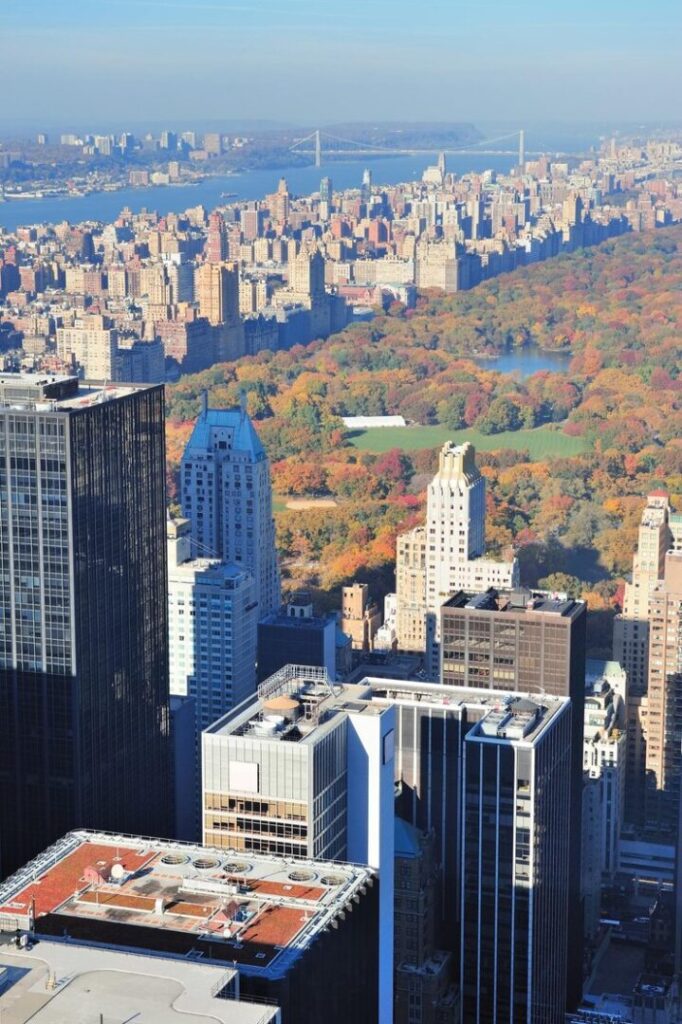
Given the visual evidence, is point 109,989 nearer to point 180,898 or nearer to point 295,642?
point 180,898

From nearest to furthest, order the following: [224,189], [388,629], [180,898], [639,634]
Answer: [180,898], [639,634], [388,629], [224,189]

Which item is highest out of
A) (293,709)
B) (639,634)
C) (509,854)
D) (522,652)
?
(293,709)

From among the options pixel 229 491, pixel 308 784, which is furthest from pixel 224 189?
pixel 308 784

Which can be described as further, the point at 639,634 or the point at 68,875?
the point at 639,634

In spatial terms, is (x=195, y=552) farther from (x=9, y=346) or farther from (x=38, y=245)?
(x=38, y=245)

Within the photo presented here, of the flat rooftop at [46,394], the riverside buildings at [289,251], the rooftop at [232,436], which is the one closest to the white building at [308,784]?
the flat rooftop at [46,394]

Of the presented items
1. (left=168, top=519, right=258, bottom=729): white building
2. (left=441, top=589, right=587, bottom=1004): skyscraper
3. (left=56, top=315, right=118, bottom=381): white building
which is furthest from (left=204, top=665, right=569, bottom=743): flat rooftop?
(left=56, top=315, right=118, bottom=381): white building

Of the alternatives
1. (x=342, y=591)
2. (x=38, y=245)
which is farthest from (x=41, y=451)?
(x=38, y=245)
